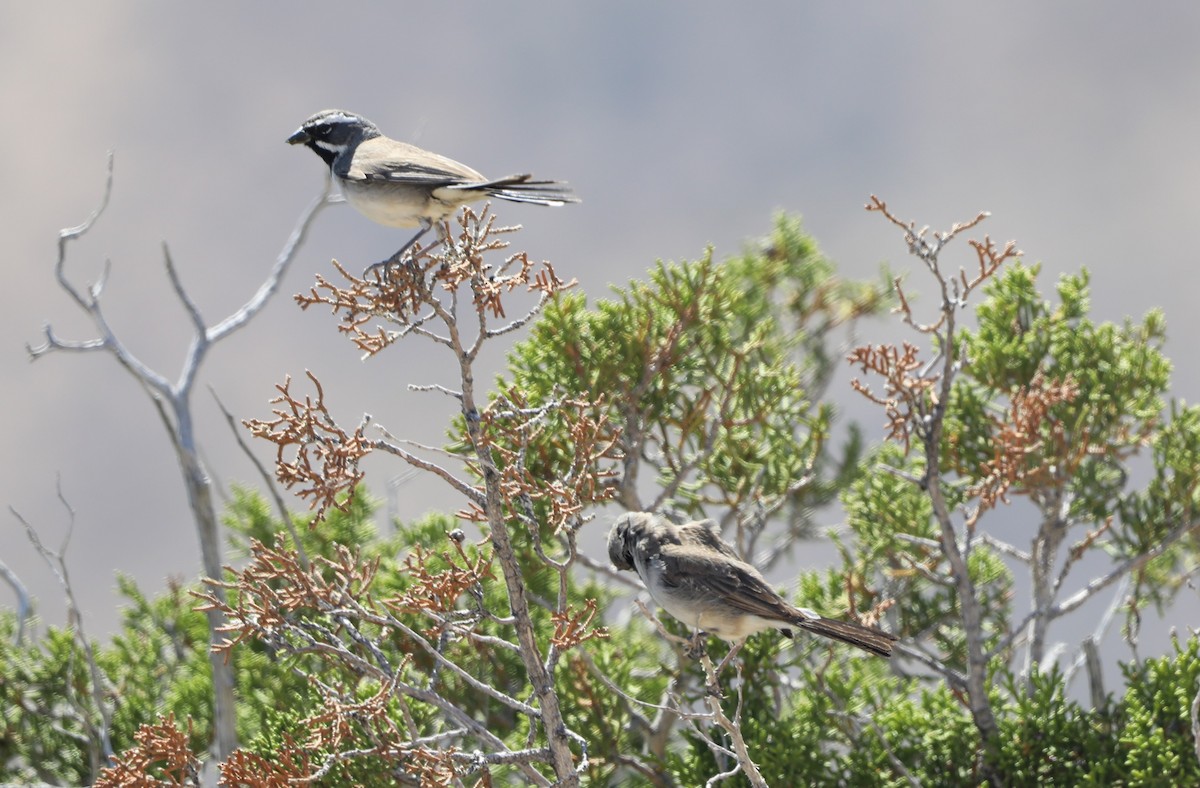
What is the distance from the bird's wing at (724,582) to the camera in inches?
217

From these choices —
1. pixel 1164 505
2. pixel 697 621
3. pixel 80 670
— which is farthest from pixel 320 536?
pixel 1164 505

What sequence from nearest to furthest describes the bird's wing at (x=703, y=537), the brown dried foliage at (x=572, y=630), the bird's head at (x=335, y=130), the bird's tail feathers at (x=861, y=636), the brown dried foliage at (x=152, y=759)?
the brown dried foliage at (x=572, y=630) < the bird's tail feathers at (x=861, y=636) < the brown dried foliage at (x=152, y=759) < the bird's wing at (x=703, y=537) < the bird's head at (x=335, y=130)

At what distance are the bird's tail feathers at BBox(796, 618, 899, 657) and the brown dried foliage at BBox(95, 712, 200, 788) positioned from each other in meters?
2.78

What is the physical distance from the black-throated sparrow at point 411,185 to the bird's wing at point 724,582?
1721 millimetres

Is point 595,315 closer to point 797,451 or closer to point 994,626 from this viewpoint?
point 797,451

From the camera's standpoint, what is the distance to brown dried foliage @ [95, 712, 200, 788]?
17.6ft

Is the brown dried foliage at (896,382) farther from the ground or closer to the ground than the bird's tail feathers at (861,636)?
farther from the ground

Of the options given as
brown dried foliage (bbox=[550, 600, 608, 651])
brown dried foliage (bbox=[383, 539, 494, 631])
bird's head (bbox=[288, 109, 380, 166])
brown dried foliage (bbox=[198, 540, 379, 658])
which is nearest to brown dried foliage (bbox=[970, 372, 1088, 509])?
brown dried foliage (bbox=[550, 600, 608, 651])

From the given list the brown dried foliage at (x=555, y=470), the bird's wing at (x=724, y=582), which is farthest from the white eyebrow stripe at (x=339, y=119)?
the bird's wing at (x=724, y=582)

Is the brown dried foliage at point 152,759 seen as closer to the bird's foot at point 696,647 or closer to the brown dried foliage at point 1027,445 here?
the bird's foot at point 696,647

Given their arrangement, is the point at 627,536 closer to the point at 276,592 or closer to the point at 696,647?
the point at 696,647

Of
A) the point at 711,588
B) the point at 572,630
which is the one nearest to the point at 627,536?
the point at 711,588

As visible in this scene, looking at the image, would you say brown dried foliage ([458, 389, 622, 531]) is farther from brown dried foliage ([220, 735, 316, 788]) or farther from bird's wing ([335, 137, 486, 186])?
brown dried foliage ([220, 735, 316, 788])

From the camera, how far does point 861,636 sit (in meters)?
5.14
